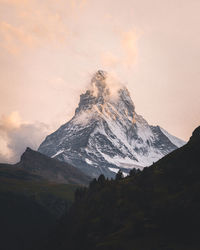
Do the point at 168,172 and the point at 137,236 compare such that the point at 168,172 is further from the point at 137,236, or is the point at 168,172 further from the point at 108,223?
the point at 137,236

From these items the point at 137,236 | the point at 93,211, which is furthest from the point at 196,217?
the point at 93,211

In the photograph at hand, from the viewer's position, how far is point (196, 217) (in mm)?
111938

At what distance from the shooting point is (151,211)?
130 meters

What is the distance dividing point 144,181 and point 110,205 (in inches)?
654

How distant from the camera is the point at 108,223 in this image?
143 meters

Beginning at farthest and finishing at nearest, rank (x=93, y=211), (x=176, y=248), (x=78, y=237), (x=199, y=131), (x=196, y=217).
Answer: (x=199, y=131), (x=93, y=211), (x=78, y=237), (x=196, y=217), (x=176, y=248)

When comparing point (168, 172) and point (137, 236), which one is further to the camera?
point (168, 172)

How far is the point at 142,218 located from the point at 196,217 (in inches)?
770

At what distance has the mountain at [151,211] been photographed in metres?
109

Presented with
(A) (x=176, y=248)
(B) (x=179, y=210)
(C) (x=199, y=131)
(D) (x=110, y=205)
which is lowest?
(A) (x=176, y=248)

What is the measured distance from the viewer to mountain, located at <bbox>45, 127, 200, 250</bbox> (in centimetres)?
10888

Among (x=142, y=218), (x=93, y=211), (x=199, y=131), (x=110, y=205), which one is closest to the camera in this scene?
(x=142, y=218)

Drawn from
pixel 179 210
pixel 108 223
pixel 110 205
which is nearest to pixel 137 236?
pixel 179 210

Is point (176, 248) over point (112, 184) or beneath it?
beneath
